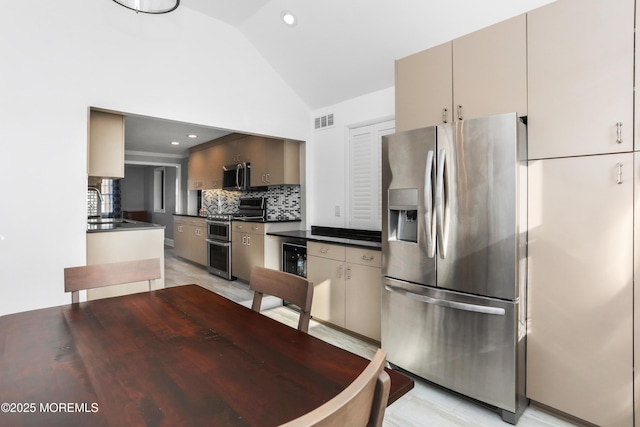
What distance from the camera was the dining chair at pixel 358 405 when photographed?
1.61 feet

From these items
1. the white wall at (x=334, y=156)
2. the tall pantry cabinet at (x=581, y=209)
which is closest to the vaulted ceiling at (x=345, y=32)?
the white wall at (x=334, y=156)

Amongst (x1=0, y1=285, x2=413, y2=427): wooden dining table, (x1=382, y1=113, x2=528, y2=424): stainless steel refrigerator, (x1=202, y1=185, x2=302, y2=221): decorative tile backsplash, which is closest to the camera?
(x1=0, y1=285, x2=413, y2=427): wooden dining table

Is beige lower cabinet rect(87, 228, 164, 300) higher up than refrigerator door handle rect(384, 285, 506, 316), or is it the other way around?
beige lower cabinet rect(87, 228, 164, 300)

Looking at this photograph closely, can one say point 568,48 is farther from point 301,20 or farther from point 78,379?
point 78,379

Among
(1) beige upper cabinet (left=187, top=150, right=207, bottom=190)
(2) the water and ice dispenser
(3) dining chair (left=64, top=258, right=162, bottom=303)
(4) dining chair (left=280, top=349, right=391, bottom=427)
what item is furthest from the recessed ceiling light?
(1) beige upper cabinet (left=187, top=150, right=207, bottom=190)

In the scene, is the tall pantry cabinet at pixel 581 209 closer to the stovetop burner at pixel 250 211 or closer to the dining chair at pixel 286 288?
the dining chair at pixel 286 288

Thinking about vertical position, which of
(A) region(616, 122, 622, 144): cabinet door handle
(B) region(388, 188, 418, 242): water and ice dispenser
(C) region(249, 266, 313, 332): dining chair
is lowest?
(C) region(249, 266, 313, 332): dining chair

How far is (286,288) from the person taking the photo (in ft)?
4.74

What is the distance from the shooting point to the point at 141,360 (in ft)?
3.08

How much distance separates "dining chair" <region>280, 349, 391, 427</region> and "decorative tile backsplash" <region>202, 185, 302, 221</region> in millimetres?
3875

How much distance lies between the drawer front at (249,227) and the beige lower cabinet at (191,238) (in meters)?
1.27

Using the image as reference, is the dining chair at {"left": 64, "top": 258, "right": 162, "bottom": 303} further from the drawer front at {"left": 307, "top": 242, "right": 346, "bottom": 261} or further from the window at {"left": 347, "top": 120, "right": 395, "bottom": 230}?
the window at {"left": 347, "top": 120, "right": 395, "bottom": 230}

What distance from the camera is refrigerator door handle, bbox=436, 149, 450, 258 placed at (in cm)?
209

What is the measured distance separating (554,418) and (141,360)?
2233 mm
